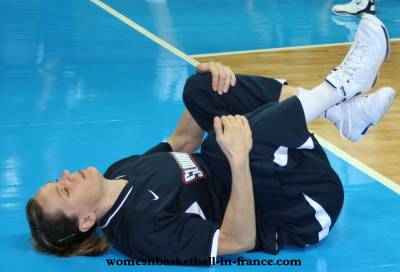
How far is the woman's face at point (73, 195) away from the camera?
240 cm

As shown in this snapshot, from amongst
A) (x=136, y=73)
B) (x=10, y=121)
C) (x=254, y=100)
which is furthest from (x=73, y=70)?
(x=254, y=100)

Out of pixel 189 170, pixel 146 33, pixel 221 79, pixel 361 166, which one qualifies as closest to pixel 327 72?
pixel 361 166

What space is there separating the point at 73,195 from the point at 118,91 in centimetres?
201

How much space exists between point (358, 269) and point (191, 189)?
25.6 inches

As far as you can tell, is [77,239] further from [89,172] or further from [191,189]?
[191,189]

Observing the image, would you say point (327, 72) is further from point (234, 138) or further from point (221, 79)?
point (234, 138)

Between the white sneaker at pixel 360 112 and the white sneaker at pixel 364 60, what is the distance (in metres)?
0.05

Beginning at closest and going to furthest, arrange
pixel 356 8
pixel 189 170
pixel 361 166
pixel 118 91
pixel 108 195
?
pixel 108 195, pixel 189 170, pixel 361 166, pixel 118 91, pixel 356 8

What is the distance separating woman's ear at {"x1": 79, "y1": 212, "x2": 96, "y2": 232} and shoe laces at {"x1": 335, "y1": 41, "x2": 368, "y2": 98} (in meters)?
1.05

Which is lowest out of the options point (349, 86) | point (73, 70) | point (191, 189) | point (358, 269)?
point (73, 70)

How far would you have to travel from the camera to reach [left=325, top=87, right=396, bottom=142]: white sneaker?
280cm

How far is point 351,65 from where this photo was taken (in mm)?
2820

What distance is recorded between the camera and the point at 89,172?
2.45m

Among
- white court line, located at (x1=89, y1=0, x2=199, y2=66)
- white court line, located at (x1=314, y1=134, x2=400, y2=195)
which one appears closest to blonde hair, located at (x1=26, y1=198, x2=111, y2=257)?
white court line, located at (x1=314, y1=134, x2=400, y2=195)
